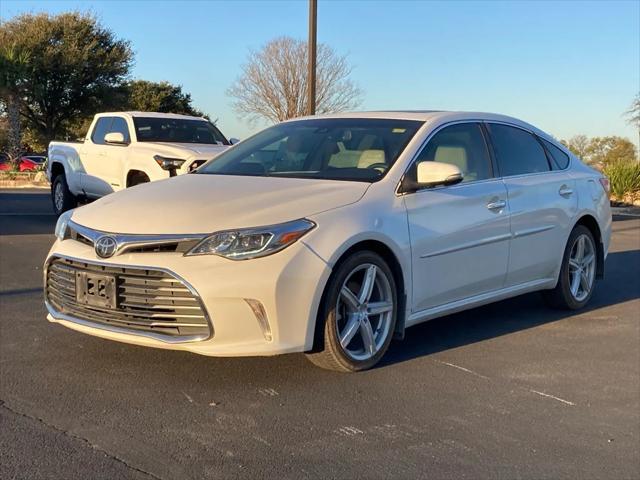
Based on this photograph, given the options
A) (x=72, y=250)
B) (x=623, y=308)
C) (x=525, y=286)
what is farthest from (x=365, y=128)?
(x=623, y=308)

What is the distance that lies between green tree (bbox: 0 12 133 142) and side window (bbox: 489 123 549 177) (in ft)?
96.4

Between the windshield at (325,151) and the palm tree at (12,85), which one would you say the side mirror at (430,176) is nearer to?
the windshield at (325,151)

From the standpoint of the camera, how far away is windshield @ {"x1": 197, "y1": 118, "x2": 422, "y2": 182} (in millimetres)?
4953

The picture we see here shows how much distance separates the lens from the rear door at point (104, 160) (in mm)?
10672

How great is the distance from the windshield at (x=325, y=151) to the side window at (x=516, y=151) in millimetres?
897

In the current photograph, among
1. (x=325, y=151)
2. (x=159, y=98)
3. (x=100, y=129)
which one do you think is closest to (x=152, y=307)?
(x=325, y=151)

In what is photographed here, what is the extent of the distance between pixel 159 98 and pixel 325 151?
4638 cm

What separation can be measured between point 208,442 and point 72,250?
5.15 feet

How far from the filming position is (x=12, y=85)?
27469mm

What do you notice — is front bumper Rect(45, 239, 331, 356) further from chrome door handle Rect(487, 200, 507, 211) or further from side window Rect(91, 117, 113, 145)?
side window Rect(91, 117, 113, 145)

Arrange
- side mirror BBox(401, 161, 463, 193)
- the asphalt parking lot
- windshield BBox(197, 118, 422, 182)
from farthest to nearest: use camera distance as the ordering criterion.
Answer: windshield BBox(197, 118, 422, 182), side mirror BBox(401, 161, 463, 193), the asphalt parking lot

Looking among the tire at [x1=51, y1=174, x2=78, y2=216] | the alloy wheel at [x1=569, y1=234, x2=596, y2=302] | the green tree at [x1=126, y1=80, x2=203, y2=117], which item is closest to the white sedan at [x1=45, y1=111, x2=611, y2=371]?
the alloy wheel at [x1=569, y1=234, x2=596, y2=302]

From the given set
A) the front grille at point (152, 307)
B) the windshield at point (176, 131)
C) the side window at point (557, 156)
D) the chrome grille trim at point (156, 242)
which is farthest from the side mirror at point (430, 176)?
the windshield at point (176, 131)

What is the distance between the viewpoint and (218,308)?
12.7 ft
